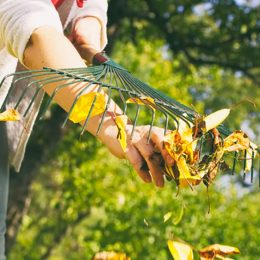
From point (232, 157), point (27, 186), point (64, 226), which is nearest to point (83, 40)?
point (232, 157)

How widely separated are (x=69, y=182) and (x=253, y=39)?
342cm

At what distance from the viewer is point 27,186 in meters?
7.16

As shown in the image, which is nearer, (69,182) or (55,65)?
(55,65)

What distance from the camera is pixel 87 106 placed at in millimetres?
1408

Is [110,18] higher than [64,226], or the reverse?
[110,18]

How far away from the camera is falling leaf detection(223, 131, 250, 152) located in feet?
4.82

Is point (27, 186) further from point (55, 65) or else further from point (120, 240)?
point (55, 65)

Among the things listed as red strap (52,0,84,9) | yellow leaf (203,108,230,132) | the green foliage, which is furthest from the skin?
the green foliage

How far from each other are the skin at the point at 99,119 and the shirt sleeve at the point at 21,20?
0.06 feet

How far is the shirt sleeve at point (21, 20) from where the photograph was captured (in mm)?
1581

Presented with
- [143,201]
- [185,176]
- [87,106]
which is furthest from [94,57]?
[143,201]

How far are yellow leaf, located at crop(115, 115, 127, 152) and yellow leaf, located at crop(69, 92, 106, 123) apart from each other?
44 mm

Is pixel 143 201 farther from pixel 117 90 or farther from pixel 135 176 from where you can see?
pixel 117 90

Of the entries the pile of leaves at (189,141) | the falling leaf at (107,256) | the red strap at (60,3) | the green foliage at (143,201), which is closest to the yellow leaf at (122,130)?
the pile of leaves at (189,141)
